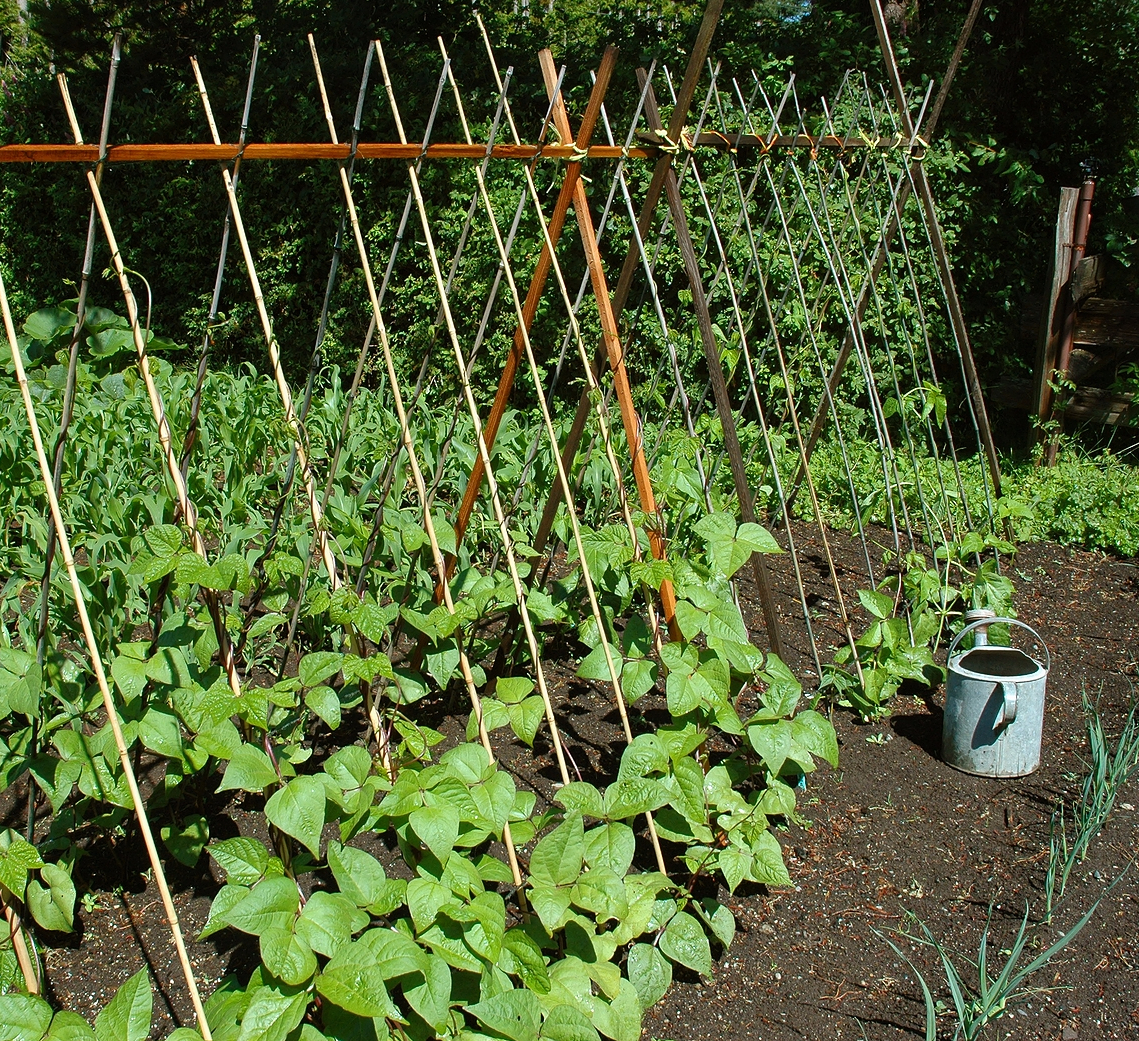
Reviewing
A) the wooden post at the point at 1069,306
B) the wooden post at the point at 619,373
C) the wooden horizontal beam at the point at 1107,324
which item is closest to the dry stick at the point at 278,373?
the wooden post at the point at 619,373

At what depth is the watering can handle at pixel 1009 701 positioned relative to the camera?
2664mm

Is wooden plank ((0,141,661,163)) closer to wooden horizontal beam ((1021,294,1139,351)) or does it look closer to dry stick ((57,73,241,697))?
dry stick ((57,73,241,697))

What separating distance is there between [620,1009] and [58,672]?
1.28 m

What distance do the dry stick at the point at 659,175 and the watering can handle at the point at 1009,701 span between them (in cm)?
130

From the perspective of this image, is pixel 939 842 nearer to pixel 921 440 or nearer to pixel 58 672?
pixel 58 672

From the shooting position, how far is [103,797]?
180cm

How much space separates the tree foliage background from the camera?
19.5 ft

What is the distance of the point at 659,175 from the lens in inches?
96.9

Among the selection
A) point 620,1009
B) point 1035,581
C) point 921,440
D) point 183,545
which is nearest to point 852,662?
point 1035,581

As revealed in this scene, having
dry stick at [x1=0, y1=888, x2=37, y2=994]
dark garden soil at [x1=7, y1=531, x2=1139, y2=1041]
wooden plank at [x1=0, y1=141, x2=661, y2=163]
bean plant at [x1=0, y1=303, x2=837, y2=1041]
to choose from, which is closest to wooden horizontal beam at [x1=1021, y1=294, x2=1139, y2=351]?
dark garden soil at [x1=7, y1=531, x2=1139, y2=1041]

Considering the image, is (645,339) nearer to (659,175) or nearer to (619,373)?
(659,175)

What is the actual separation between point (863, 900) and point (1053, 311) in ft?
13.8

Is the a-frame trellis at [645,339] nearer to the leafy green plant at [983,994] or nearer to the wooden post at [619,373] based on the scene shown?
the wooden post at [619,373]

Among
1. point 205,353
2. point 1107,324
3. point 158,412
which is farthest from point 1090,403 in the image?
point 158,412
